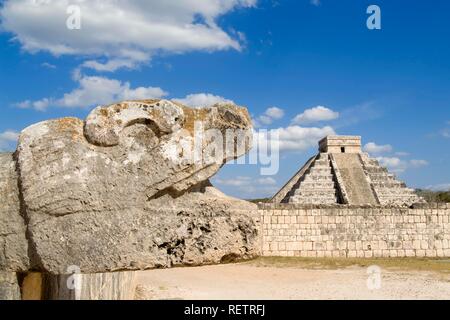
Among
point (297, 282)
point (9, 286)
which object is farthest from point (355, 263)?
point (9, 286)

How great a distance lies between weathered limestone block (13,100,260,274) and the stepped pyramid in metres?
25.6

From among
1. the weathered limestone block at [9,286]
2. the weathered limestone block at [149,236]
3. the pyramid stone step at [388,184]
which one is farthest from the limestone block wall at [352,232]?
the weathered limestone block at [149,236]

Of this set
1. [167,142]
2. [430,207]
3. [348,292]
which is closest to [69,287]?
[167,142]

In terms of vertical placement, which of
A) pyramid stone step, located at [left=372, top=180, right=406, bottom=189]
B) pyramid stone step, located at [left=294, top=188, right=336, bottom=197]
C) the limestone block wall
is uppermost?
pyramid stone step, located at [left=372, top=180, right=406, bottom=189]

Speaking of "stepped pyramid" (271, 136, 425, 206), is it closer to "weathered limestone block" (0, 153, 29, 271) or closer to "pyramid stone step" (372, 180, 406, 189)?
"pyramid stone step" (372, 180, 406, 189)

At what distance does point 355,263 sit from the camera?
1702cm

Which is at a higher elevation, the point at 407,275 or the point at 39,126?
the point at 39,126

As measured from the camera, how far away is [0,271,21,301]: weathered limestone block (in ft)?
10.9

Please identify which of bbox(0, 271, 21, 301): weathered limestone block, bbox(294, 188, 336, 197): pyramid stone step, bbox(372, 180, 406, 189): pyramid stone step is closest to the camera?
bbox(0, 271, 21, 301): weathered limestone block

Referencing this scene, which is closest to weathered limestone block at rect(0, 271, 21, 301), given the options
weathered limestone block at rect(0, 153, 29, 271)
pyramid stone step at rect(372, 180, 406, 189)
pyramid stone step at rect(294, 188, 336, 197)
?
weathered limestone block at rect(0, 153, 29, 271)

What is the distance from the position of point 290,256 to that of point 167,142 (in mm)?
16681

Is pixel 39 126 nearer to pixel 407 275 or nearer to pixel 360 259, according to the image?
pixel 407 275

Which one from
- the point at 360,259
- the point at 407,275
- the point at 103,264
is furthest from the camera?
the point at 360,259

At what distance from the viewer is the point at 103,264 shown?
9.98ft
